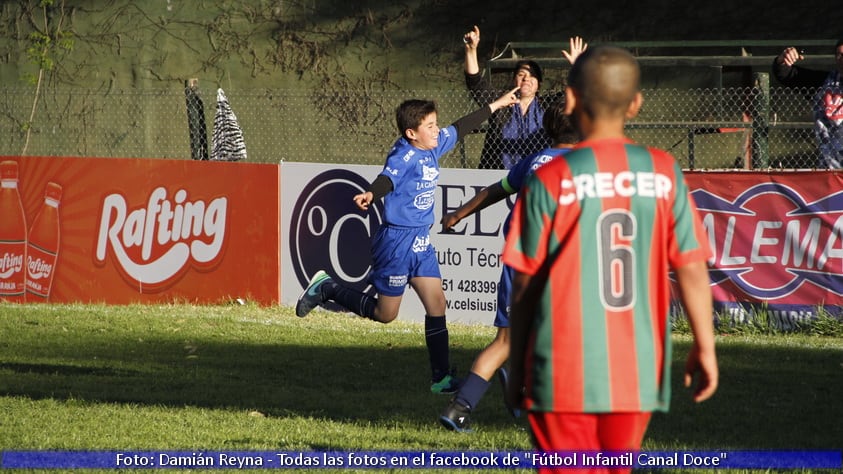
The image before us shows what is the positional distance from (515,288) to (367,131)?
668 inches

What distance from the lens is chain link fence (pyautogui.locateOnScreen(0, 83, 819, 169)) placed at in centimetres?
1747

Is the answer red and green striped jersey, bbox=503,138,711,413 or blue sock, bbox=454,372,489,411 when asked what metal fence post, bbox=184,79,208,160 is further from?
red and green striped jersey, bbox=503,138,711,413

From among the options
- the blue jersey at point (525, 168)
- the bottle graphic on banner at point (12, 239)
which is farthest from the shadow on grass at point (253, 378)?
the bottle graphic on banner at point (12, 239)

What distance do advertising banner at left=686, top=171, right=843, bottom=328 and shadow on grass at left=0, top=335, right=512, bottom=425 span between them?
2573 mm

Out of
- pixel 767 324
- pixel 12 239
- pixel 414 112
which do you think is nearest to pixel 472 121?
pixel 414 112

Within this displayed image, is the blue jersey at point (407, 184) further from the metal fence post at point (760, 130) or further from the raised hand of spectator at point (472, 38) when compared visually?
the metal fence post at point (760, 130)

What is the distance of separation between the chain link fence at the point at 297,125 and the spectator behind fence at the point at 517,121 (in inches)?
243

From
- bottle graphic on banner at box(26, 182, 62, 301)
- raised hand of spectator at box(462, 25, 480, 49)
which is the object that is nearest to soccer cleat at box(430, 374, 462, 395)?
raised hand of spectator at box(462, 25, 480, 49)

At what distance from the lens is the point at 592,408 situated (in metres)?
3.41

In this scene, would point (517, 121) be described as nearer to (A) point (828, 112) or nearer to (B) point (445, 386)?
(A) point (828, 112)

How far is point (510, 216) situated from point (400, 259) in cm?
179

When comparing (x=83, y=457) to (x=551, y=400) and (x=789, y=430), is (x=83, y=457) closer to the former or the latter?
(x=551, y=400)

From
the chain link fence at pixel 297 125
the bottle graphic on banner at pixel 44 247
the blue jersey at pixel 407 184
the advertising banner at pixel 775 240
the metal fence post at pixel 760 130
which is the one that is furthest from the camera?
the chain link fence at pixel 297 125

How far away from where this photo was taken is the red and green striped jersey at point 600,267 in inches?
134
